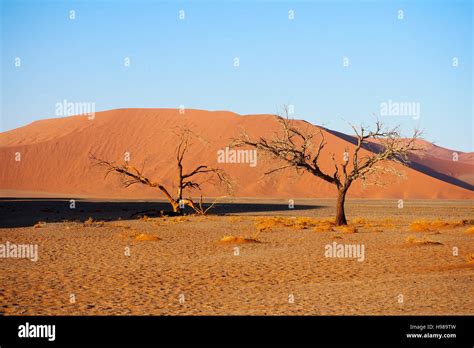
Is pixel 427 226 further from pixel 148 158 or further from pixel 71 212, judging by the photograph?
pixel 148 158

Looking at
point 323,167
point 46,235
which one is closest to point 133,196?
point 323,167

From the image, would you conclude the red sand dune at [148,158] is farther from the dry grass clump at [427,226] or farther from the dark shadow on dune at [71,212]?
the dry grass clump at [427,226]

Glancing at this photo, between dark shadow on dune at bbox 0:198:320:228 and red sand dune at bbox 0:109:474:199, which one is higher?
red sand dune at bbox 0:109:474:199

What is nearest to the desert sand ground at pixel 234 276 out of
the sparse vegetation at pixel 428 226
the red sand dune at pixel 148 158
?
the sparse vegetation at pixel 428 226

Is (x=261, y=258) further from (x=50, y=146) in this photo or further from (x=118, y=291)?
(x=50, y=146)

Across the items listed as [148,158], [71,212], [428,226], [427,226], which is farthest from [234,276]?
[148,158]

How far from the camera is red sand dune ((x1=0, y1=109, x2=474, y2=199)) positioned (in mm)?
98812

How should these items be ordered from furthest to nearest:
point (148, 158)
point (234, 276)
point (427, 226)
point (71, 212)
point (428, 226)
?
1. point (148, 158)
2. point (71, 212)
3. point (428, 226)
4. point (427, 226)
5. point (234, 276)

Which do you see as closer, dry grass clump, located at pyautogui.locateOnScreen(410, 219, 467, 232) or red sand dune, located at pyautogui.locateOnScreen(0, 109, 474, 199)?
dry grass clump, located at pyautogui.locateOnScreen(410, 219, 467, 232)

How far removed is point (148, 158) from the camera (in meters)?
113

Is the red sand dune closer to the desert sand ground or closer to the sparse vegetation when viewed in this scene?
the sparse vegetation

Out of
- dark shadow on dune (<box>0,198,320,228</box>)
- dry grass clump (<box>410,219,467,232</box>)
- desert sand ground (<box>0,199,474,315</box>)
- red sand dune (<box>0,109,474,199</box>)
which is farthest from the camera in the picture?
red sand dune (<box>0,109,474,199</box>)

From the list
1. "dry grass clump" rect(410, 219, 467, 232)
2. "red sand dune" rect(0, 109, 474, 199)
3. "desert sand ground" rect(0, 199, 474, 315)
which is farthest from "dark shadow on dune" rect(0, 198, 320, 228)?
"red sand dune" rect(0, 109, 474, 199)
